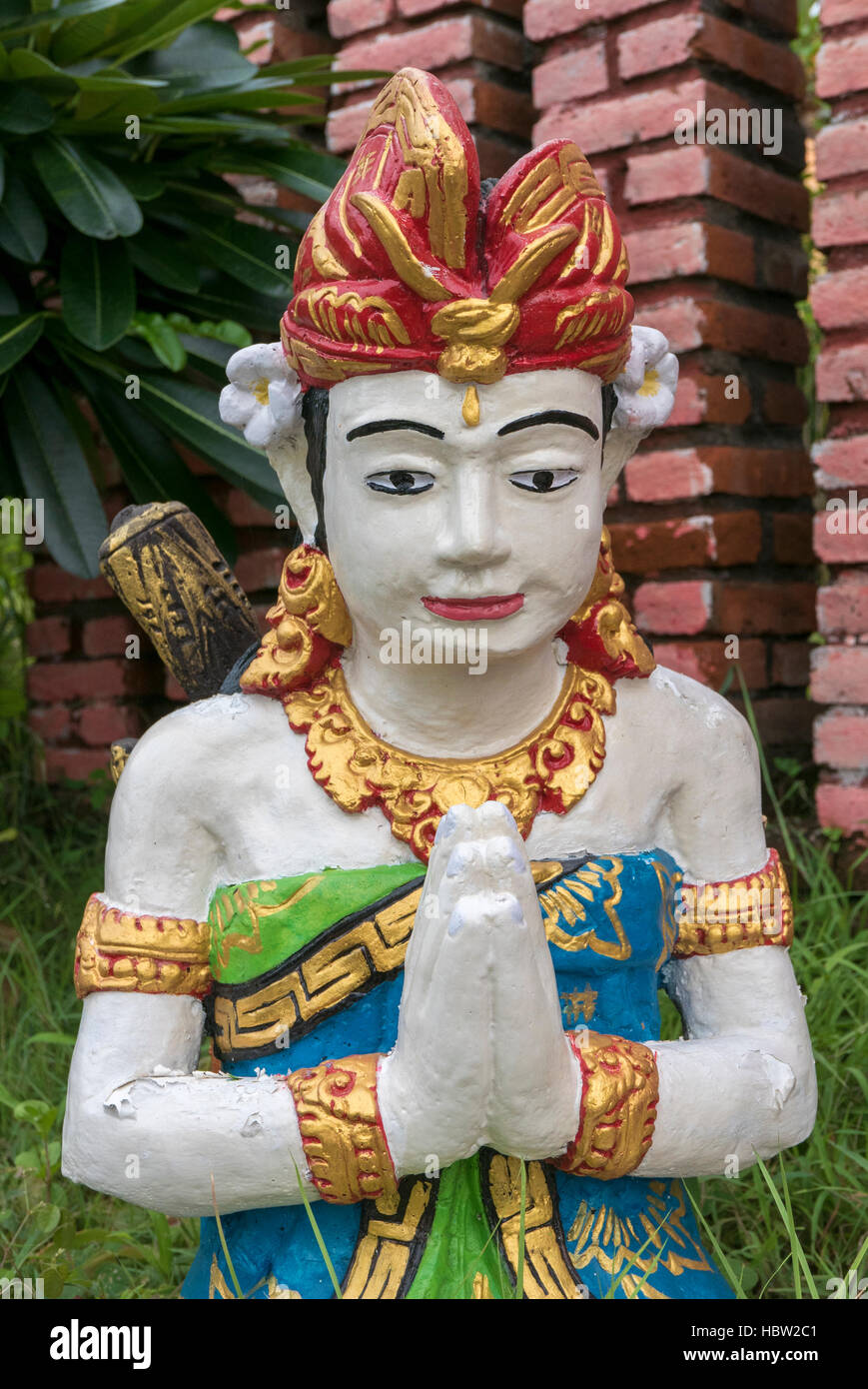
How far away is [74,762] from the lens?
3.41 metres

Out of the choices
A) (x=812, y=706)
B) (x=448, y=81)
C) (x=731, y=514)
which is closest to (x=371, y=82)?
(x=448, y=81)

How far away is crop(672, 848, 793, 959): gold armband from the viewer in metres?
1.52

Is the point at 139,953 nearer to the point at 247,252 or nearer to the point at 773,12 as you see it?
the point at 247,252

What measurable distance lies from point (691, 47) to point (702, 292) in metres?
0.42

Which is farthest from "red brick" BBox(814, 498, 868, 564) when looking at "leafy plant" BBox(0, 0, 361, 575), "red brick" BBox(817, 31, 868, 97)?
"leafy plant" BBox(0, 0, 361, 575)

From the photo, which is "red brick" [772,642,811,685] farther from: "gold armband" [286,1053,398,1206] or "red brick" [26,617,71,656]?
"red brick" [26,617,71,656]

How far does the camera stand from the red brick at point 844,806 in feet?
7.95

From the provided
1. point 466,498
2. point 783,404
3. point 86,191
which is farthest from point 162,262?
point 466,498

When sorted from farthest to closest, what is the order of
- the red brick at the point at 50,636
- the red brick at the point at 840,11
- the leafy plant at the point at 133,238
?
the red brick at the point at 50,636 → the leafy plant at the point at 133,238 → the red brick at the point at 840,11

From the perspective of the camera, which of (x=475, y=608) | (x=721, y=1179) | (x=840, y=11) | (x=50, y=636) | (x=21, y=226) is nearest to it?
(x=475, y=608)

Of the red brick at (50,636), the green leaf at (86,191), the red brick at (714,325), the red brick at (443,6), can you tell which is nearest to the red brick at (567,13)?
the red brick at (443,6)

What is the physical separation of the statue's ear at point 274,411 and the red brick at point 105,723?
1824mm

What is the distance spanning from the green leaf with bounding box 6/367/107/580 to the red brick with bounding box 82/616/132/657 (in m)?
0.69

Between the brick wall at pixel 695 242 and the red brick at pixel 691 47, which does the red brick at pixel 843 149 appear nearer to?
the brick wall at pixel 695 242
